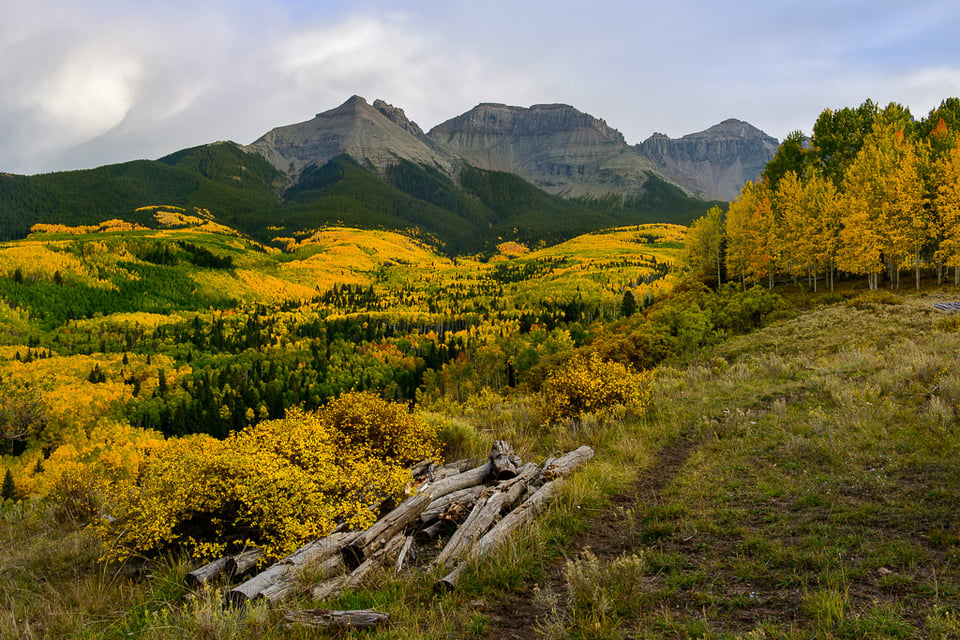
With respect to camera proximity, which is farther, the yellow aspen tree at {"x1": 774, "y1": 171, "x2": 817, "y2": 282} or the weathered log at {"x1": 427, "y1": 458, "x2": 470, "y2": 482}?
the yellow aspen tree at {"x1": 774, "y1": 171, "x2": 817, "y2": 282}

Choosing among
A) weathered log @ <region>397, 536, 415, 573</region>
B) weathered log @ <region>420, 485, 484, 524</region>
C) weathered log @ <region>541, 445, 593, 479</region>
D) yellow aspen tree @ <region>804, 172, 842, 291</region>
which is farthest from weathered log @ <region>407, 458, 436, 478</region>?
yellow aspen tree @ <region>804, 172, 842, 291</region>

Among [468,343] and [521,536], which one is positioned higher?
[521,536]

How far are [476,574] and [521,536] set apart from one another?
1437 millimetres

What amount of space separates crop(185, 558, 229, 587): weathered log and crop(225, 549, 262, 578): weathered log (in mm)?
98

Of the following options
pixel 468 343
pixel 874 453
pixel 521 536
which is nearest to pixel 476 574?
pixel 521 536

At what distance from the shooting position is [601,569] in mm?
7656

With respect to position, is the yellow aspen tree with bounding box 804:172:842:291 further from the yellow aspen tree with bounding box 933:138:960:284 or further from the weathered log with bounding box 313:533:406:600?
the weathered log with bounding box 313:533:406:600

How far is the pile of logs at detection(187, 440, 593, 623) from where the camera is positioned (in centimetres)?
766

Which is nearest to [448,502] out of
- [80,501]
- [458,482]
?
[458,482]

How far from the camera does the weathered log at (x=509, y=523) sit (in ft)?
25.1

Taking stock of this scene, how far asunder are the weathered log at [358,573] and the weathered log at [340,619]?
2.67 feet

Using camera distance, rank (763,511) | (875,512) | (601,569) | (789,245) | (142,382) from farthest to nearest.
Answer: (142,382), (789,245), (763,511), (875,512), (601,569)

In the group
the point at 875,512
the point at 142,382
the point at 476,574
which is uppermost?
the point at 875,512

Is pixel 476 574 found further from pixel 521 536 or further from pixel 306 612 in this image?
pixel 306 612
